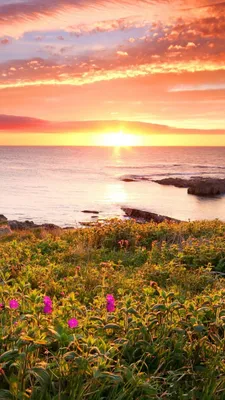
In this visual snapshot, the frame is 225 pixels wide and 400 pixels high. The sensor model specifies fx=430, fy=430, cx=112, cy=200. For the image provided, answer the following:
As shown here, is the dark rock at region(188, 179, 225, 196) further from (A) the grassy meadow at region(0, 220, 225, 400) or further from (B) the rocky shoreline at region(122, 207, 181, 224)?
(A) the grassy meadow at region(0, 220, 225, 400)

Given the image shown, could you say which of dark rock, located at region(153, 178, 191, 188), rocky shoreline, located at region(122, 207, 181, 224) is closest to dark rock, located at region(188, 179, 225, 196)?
dark rock, located at region(153, 178, 191, 188)

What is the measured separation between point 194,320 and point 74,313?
3.97 feet

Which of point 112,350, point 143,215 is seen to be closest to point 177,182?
point 143,215

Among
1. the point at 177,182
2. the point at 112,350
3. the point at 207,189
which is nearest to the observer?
the point at 112,350

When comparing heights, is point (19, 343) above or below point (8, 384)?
above

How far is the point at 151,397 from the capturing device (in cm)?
320

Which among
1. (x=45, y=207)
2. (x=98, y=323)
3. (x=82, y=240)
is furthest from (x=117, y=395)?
(x=45, y=207)

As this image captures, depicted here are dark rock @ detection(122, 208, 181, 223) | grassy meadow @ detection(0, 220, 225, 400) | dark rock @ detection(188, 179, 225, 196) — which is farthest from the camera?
dark rock @ detection(188, 179, 225, 196)

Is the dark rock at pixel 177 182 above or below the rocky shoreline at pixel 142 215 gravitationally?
above

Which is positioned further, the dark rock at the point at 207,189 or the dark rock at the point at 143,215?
the dark rock at the point at 207,189

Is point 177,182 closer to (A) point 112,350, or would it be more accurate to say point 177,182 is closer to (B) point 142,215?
(B) point 142,215

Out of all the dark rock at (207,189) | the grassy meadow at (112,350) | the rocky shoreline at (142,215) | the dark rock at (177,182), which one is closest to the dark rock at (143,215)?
the rocky shoreline at (142,215)

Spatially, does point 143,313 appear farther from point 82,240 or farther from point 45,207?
point 45,207

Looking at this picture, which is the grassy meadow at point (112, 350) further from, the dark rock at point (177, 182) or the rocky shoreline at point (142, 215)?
the dark rock at point (177, 182)
